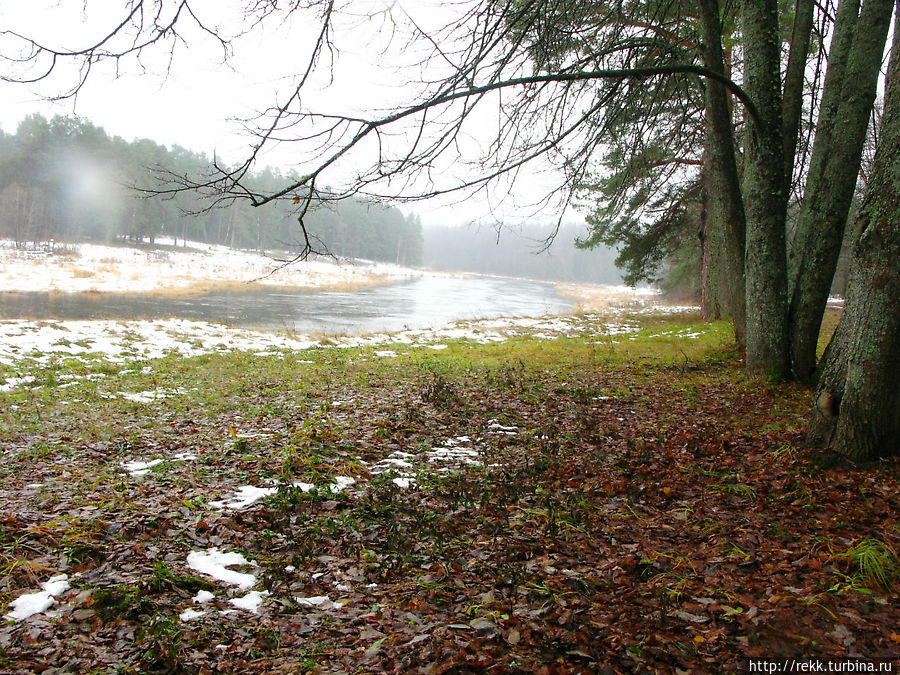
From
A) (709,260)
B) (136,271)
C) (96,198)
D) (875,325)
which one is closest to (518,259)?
(96,198)

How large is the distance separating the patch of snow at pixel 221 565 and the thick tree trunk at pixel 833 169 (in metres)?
6.34

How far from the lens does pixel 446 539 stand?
331 cm

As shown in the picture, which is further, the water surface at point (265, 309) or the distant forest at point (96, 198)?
the distant forest at point (96, 198)

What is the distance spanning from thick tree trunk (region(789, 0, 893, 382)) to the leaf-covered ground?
0.97m

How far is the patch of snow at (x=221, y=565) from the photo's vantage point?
2.84 metres

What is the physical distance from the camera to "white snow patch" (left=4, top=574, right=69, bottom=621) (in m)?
2.42

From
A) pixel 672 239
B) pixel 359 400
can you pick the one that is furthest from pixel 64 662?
pixel 672 239

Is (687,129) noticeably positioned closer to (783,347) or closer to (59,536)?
(783,347)

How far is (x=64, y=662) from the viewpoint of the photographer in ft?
7.06

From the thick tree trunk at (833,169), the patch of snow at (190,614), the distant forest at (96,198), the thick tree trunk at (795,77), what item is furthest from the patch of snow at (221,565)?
the distant forest at (96,198)

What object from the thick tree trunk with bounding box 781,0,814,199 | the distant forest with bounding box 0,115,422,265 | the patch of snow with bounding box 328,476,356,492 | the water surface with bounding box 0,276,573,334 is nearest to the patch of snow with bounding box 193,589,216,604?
the patch of snow with bounding box 328,476,356,492

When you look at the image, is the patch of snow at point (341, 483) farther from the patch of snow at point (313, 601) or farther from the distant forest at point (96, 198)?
the distant forest at point (96, 198)

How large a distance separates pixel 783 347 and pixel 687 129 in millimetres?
9707

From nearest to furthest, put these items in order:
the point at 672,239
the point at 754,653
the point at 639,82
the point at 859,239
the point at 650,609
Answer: the point at 754,653 → the point at 650,609 → the point at 859,239 → the point at 639,82 → the point at 672,239
